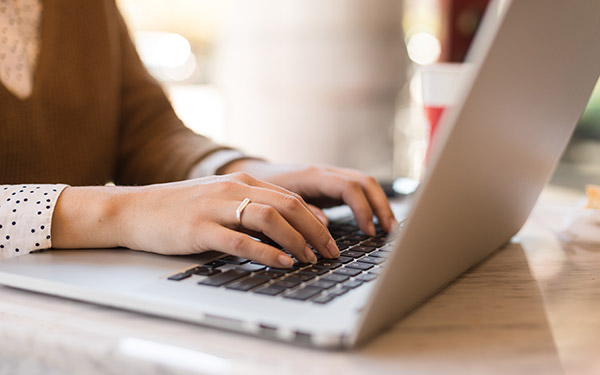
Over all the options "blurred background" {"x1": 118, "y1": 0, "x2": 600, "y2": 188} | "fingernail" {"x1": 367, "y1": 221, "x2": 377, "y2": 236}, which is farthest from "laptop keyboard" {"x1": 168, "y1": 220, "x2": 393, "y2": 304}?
"blurred background" {"x1": 118, "y1": 0, "x2": 600, "y2": 188}

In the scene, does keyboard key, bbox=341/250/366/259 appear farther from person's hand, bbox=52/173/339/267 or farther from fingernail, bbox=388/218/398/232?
fingernail, bbox=388/218/398/232

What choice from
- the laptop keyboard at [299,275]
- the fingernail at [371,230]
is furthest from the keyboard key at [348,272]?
the fingernail at [371,230]

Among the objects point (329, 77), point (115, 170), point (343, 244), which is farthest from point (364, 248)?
point (329, 77)

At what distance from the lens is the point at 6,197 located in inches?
28.0

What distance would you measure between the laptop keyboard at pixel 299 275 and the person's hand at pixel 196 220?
0.05 feet

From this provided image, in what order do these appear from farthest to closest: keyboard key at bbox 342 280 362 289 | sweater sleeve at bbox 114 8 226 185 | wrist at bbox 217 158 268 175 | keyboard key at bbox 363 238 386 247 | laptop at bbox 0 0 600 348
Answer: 1. sweater sleeve at bbox 114 8 226 185
2. wrist at bbox 217 158 268 175
3. keyboard key at bbox 363 238 386 247
4. keyboard key at bbox 342 280 362 289
5. laptop at bbox 0 0 600 348

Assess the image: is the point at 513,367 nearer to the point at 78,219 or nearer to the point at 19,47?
the point at 78,219

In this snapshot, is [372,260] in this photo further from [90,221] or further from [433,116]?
[433,116]

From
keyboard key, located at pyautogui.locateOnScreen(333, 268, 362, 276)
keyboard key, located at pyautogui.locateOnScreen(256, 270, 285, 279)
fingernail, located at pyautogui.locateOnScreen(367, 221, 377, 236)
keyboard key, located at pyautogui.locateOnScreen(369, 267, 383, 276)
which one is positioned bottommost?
fingernail, located at pyautogui.locateOnScreen(367, 221, 377, 236)

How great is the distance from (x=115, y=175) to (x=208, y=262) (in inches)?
26.5

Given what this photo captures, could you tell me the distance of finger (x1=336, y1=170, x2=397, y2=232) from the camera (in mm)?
838

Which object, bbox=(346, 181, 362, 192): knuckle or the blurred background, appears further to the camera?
the blurred background

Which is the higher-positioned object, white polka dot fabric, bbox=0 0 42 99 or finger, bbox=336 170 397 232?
white polka dot fabric, bbox=0 0 42 99

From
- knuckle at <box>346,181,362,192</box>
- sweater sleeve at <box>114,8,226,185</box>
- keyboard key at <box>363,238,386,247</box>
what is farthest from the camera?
sweater sleeve at <box>114,8,226,185</box>
